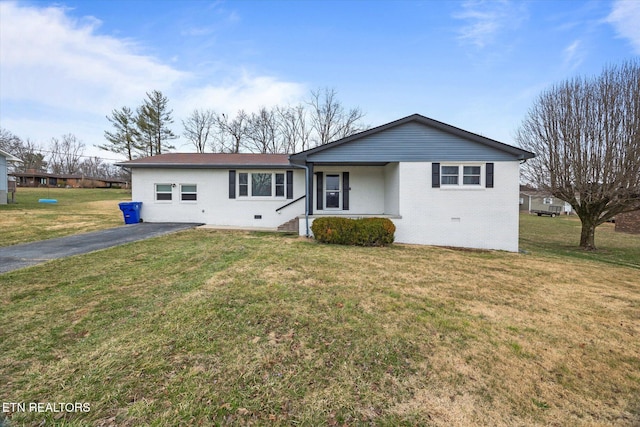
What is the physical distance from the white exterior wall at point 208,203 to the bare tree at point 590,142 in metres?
11.5

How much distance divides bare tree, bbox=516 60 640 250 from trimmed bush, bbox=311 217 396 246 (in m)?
9.44

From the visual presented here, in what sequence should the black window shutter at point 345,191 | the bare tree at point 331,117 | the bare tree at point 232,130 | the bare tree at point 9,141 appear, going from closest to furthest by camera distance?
the black window shutter at point 345,191 → the bare tree at point 331,117 → the bare tree at point 232,130 → the bare tree at point 9,141

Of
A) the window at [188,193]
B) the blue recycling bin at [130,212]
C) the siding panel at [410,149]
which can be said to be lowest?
the blue recycling bin at [130,212]

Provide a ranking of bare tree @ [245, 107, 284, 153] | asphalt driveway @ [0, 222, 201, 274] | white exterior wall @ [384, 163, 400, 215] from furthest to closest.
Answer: bare tree @ [245, 107, 284, 153], white exterior wall @ [384, 163, 400, 215], asphalt driveway @ [0, 222, 201, 274]

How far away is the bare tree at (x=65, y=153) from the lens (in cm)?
5197

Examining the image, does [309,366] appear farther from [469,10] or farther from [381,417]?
[469,10]

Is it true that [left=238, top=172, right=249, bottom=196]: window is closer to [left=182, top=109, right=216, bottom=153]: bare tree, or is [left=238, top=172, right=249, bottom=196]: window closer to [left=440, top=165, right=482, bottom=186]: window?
[left=440, top=165, right=482, bottom=186]: window

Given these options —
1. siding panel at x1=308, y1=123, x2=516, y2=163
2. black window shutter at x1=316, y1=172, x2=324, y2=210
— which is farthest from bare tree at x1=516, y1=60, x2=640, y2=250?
black window shutter at x1=316, y1=172, x2=324, y2=210

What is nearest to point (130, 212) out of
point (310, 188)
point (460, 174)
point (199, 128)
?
point (310, 188)

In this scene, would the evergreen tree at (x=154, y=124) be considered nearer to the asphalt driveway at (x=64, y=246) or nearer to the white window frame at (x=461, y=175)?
the asphalt driveway at (x=64, y=246)

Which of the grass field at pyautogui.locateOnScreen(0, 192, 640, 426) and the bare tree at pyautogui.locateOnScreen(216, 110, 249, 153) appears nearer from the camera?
the grass field at pyautogui.locateOnScreen(0, 192, 640, 426)

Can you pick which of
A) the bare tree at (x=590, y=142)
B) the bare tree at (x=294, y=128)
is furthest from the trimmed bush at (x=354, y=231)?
the bare tree at (x=294, y=128)

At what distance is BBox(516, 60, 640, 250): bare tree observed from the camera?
11492 mm

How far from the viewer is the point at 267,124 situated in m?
33.4
